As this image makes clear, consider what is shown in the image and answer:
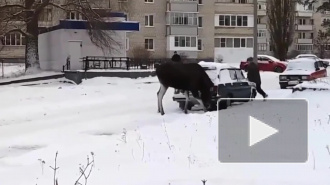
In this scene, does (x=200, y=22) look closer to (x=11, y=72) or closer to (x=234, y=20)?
(x=234, y=20)

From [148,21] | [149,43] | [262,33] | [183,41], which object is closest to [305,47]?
[262,33]

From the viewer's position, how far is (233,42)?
73.8m

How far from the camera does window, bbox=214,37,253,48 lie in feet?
241

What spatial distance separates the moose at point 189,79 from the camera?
1667 cm

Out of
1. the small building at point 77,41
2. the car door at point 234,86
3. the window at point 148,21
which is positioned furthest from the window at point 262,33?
the car door at point 234,86

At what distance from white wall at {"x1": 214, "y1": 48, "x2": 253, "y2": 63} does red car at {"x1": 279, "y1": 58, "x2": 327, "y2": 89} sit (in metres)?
42.4

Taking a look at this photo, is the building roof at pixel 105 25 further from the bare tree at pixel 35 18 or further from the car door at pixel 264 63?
the car door at pixel 264 63

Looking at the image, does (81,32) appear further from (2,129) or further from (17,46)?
(17,46)

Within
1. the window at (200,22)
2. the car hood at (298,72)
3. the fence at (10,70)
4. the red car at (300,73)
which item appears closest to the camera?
the red car at (300,73)

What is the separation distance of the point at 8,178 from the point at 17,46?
57.0 meters

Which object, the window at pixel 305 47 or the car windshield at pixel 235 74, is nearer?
the car windshield at pixel 235 74

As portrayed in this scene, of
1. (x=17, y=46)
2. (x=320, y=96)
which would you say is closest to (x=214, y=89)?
(x=320, y=96)

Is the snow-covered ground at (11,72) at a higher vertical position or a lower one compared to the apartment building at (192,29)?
lower
